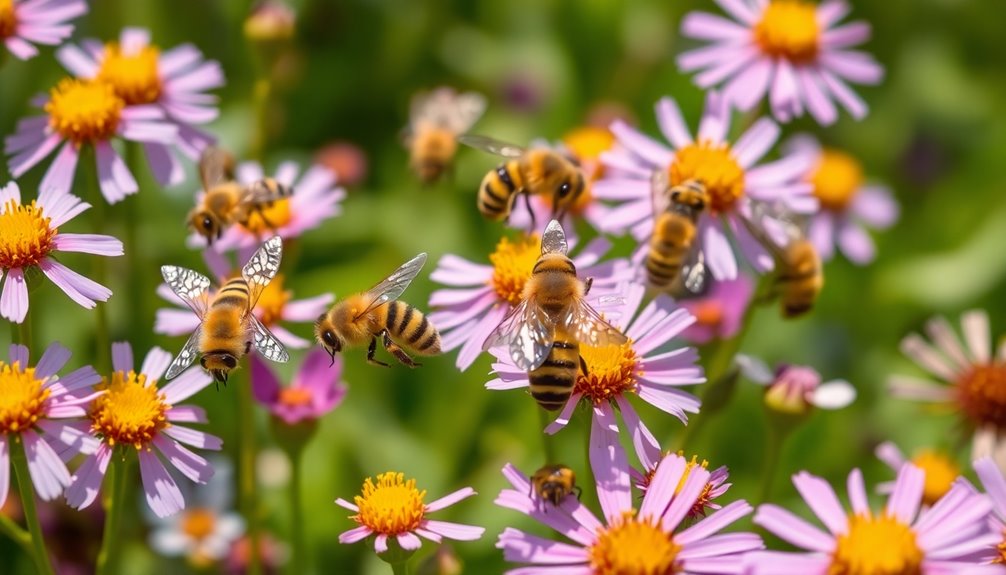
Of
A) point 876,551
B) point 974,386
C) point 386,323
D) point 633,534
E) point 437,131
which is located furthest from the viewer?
point 437,131

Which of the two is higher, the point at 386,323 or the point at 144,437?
the point at 386,323

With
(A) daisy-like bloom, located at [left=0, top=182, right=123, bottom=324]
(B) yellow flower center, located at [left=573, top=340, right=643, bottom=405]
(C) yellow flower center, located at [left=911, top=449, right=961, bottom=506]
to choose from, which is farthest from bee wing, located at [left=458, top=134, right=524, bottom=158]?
(C) yellow flower center, located at [left=911, top=449, right=961, bottom=506]

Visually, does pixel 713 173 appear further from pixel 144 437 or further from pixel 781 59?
pixel 144 437

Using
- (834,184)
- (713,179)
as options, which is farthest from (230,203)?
(834,184)

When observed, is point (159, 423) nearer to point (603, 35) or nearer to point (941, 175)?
point (603, 35)

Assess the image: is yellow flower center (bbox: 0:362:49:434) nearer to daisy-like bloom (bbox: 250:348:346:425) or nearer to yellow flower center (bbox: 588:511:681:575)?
daisy-like bloom (bbox: 250:348:346:425)

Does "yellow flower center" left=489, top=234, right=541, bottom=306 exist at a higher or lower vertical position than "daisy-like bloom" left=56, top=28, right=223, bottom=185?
lower
